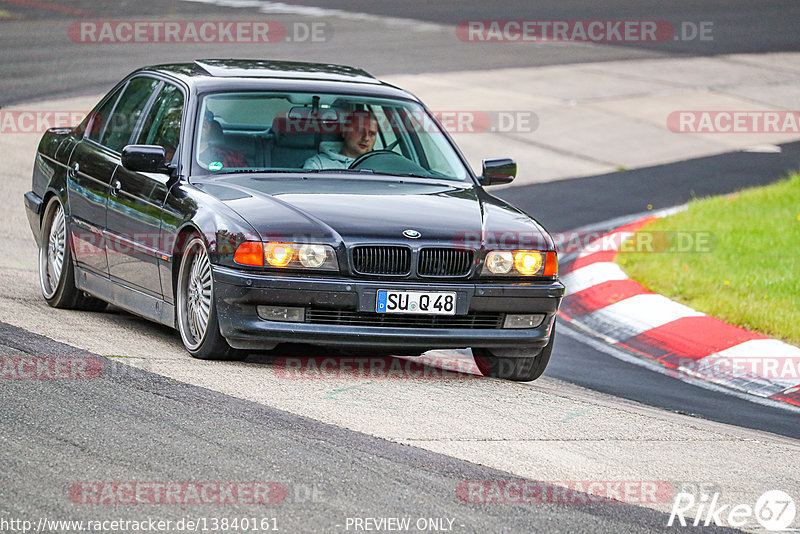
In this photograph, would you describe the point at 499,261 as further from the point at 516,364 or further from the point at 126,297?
the point at 126,297

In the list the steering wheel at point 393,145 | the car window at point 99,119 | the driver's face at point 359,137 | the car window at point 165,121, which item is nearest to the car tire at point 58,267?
the car window at point 99,119

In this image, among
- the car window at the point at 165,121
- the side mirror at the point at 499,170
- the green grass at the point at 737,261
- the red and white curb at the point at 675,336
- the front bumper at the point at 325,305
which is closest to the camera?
the front bumper at the point at 325,305

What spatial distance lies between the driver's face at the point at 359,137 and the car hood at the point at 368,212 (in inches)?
15.9

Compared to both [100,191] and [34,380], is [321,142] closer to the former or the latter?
[100,191]

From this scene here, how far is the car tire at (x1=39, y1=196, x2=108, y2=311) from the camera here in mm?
8719

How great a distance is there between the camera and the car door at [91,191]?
8.23 m

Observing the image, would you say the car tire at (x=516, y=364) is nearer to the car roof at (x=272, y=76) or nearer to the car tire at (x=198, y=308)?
the car tire at (x=198, y=308)

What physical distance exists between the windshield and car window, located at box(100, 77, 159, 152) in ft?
2.73

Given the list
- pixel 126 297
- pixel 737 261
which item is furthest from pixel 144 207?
pixel 737 261

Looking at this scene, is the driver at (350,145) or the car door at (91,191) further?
the car door at (91,191)

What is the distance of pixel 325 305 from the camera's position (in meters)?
6.73

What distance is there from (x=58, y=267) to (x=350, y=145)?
2161mm

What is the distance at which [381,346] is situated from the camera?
271 inches

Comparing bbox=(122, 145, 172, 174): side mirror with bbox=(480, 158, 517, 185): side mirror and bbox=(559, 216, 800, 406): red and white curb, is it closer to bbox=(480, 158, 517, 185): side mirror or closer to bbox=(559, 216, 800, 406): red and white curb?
bbox=(480, 158, 517, 185): side mirror
